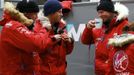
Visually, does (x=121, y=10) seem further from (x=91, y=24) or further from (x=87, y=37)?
(x=87, y=37)

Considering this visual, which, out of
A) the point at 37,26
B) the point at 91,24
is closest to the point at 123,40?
the point at 91,24

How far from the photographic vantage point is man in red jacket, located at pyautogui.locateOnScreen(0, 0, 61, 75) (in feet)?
16.7

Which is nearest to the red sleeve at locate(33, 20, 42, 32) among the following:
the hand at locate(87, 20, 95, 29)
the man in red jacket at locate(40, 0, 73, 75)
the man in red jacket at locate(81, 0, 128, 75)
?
the man in red jacket at locate(40, 0, 73, 75)

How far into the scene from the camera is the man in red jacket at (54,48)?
223 inches

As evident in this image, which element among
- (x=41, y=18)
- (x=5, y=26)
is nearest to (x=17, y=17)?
(x=5, y=26)

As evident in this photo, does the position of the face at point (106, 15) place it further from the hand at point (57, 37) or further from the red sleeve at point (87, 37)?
the hand at point (57, 37)

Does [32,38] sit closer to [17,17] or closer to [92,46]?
[17,17]

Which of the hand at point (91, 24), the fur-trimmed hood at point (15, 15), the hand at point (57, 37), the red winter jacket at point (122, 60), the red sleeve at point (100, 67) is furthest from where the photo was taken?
the hand at point (91, 24)

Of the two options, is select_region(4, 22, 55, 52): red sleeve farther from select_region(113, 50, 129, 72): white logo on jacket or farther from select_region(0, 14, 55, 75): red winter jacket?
select_region(113, 50, 129, 72): white logo on jacket

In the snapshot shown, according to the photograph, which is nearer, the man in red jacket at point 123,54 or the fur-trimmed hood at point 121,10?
the man in red jacket at point 123,54

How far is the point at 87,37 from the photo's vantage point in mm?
6086

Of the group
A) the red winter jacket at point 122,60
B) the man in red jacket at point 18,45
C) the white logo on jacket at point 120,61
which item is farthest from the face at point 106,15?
the white logo on jacket at point 120,61

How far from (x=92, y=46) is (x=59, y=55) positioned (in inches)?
28.8

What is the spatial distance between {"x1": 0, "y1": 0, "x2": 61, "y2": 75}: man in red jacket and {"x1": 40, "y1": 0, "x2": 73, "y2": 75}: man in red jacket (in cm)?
30
